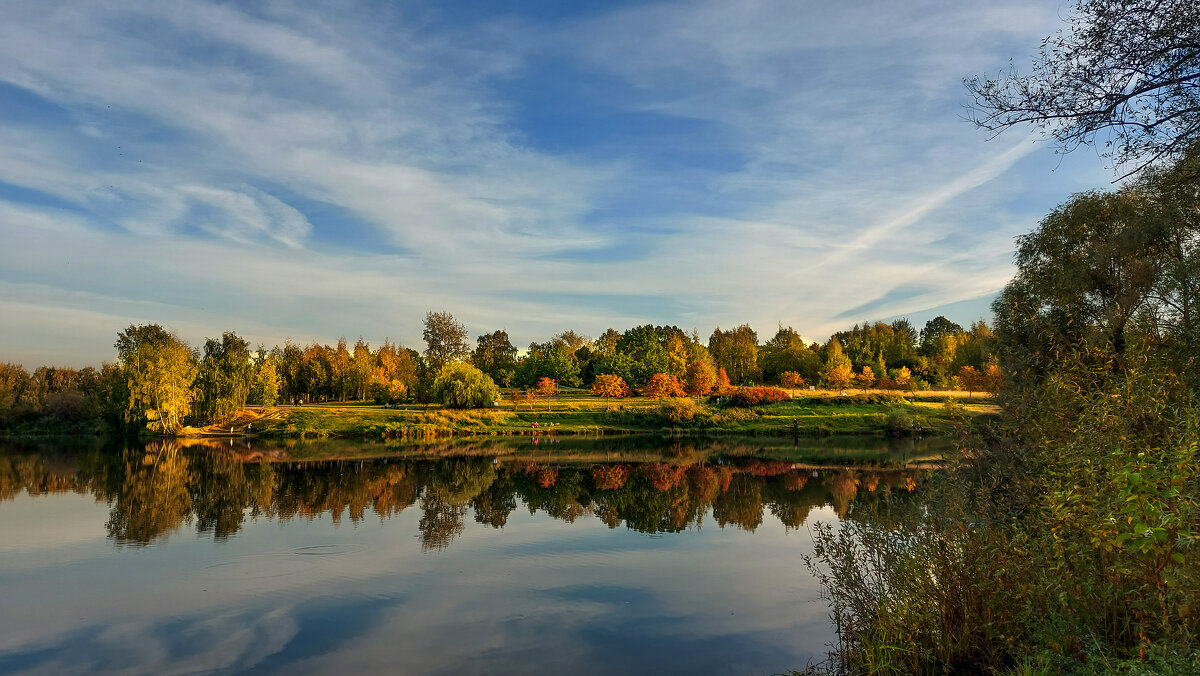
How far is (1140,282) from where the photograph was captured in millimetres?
17859

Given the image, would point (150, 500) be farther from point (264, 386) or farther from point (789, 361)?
point (789, 361)

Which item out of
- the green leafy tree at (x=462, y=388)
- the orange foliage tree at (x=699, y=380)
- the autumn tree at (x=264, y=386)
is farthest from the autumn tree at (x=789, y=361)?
the autumn tree at (x=264, y=386)

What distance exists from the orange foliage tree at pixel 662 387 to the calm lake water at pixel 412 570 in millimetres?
35847

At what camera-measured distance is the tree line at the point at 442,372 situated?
5544 cm

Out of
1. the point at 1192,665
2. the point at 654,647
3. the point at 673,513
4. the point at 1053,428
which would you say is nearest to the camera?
the point at 1192,665

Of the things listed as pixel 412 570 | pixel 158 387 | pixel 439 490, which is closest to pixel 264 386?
pixel 158 387

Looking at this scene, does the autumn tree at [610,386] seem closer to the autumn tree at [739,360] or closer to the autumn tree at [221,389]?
the autumn tree at [739,360]

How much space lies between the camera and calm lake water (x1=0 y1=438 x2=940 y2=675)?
423 inches

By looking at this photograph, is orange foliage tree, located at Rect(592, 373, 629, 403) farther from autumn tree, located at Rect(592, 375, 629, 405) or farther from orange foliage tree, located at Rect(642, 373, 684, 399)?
orange foliage tree, located at Rect(642, 373, 684, 399)

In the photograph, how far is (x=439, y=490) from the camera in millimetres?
28000

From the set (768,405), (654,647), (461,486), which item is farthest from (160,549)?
(768,405)

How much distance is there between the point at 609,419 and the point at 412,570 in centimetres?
4607

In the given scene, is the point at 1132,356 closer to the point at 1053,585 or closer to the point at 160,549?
the point at 1053,585

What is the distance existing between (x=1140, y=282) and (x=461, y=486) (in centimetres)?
2561
